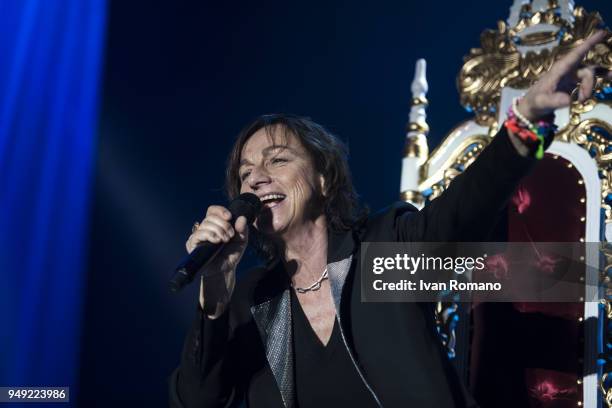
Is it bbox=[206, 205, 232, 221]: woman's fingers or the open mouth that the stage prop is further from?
bbox=[206, 205, 232, 221]: woman's fingers

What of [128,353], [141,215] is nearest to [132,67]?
[141,215]

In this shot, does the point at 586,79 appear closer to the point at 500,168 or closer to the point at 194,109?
the point at 500,168

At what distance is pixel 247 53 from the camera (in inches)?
120

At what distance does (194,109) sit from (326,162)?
1556 millimetres

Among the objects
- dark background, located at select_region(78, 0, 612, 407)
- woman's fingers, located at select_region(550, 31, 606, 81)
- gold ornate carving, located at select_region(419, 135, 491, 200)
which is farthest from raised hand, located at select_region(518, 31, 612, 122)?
dark background, located at select_region(78, 0, 612, 407)

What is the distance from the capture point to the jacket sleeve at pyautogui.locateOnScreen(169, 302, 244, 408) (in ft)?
4.48

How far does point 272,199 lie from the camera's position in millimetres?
1460

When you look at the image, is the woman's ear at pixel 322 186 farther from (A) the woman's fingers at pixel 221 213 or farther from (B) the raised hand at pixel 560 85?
(B) the raised hand at pixel 560 85

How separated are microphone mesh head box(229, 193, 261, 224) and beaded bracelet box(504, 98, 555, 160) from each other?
1.74ft

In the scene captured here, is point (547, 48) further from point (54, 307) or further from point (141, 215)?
point (54, 307)

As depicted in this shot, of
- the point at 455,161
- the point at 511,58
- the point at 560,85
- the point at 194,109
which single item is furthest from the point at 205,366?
the point at 194,109

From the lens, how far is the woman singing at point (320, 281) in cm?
114

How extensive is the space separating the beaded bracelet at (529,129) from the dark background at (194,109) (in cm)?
144

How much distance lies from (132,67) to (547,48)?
5.88 ft
